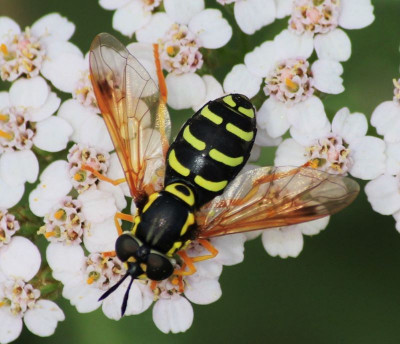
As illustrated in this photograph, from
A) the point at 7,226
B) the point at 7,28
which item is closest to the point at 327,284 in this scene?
→ the point at 7,226

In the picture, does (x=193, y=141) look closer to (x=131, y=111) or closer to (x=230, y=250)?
(x=131, y=111)

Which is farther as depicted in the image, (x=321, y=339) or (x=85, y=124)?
(x=321, y=339)

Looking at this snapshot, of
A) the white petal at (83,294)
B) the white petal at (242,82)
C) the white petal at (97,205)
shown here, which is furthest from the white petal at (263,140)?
A: the white petal at (83,294)

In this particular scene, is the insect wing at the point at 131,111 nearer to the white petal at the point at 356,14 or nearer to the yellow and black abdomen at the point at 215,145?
the yellow and black abdomen at the point at 215,145

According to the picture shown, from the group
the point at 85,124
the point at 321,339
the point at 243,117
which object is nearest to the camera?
the point at 243,117

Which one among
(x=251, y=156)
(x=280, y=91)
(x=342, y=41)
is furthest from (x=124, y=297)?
(x=342, y=41)

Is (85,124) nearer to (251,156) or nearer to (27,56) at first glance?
(27,56)

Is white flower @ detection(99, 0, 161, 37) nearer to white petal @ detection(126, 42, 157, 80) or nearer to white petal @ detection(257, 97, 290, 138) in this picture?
white petal @ detection(126, 42, 157, 80)
